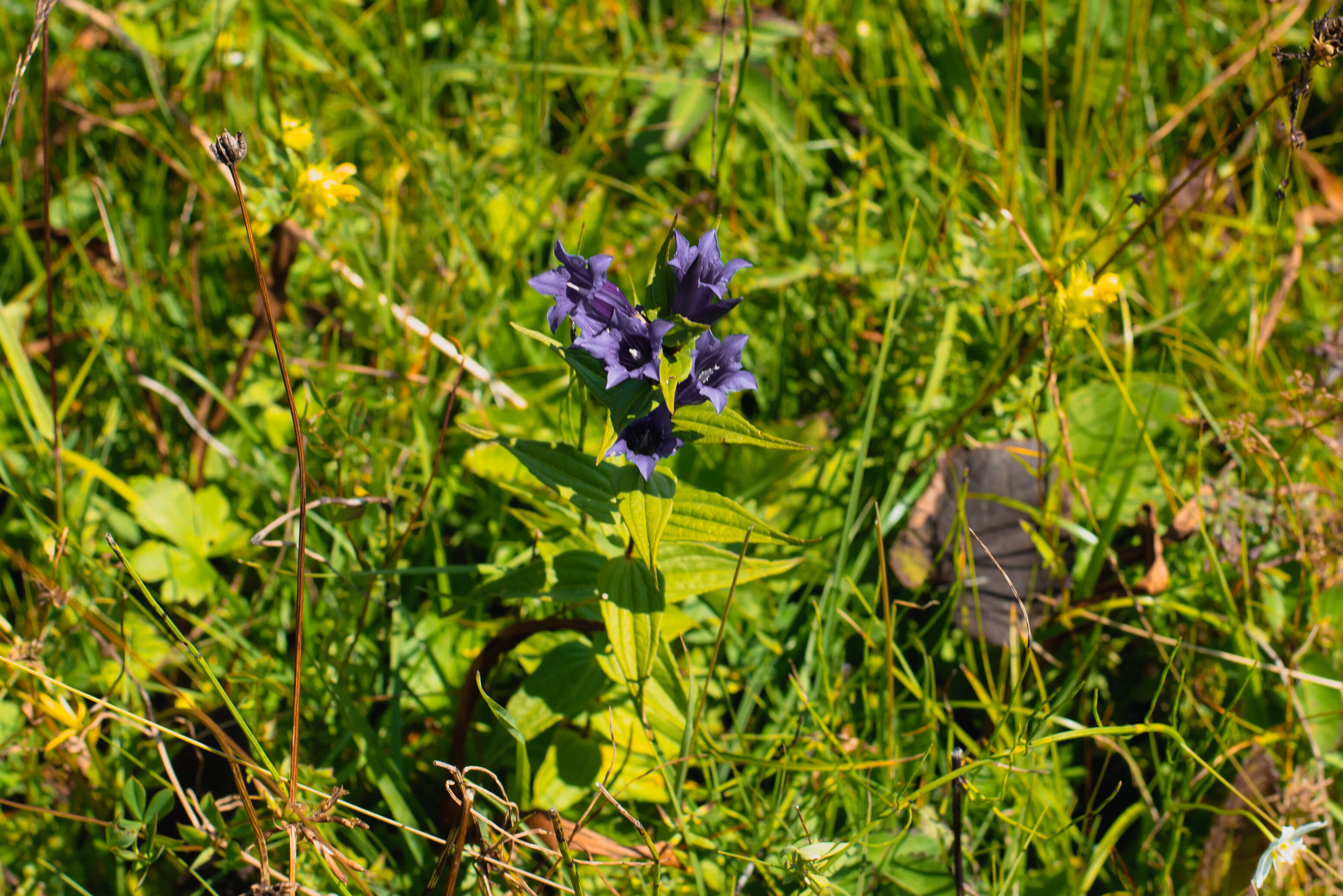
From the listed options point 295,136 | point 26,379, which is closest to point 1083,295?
point 295,136

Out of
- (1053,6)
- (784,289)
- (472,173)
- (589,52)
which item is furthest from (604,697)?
(1053,6)

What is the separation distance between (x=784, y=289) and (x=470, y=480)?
1063mm

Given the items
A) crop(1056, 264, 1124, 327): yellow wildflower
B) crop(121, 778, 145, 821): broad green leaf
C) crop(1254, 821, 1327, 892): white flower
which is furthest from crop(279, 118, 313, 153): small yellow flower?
crop(1254, 821, 1327, 892): white flower

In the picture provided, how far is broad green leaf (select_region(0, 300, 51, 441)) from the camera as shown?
2191 mm

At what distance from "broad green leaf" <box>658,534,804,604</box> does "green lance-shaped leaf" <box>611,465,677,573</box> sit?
25 centimetres

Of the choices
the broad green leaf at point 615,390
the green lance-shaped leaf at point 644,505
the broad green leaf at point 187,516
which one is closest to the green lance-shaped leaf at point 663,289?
the broad green leaf at point 615,390

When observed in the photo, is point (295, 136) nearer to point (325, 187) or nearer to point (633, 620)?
point (325, 187)

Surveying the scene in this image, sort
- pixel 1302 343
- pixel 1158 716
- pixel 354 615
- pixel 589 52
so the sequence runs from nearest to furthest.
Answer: pixel 354 615, pixel 1158 716, pixel 1302 343, pixel 589 52

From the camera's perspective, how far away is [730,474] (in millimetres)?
2459

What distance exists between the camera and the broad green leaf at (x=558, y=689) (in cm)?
180

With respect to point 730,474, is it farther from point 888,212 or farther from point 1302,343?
point 1302,343

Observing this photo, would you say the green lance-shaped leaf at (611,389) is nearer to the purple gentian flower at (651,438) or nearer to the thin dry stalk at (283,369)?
the purple gentian flower at (651,438)

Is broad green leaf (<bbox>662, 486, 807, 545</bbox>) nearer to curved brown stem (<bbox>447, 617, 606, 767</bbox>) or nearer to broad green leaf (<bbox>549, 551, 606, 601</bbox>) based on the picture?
broad green leaf (<bbox>549, 551, 606, 601</bbox>)

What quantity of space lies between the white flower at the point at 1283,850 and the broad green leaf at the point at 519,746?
51.7 inches
